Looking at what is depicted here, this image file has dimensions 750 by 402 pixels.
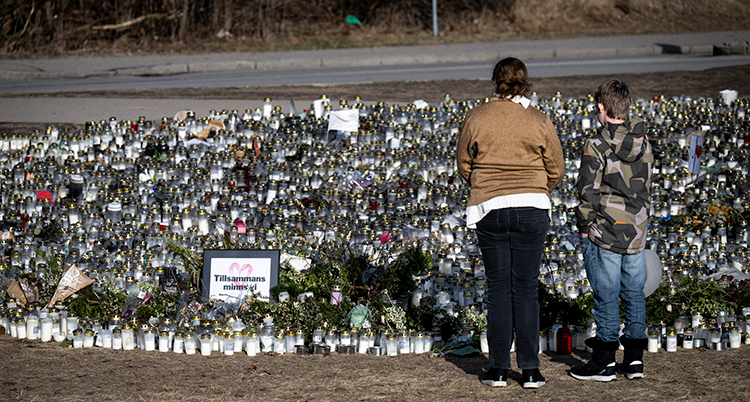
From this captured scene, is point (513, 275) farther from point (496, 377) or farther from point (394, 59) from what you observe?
point (394, 59)

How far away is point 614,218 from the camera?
14.2ft

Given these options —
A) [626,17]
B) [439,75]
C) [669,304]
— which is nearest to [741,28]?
[626,17]

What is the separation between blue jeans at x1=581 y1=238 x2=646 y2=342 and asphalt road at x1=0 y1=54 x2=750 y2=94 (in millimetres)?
11459

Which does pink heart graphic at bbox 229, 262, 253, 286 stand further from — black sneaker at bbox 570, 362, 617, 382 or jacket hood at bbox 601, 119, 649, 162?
jacket hood at bbox 601, 119, 649, 162

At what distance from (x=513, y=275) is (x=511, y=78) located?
3.34 feet

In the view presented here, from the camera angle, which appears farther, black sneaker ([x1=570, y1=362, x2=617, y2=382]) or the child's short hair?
black sneaker ([x1=570, y1=362, x2=617, y2=382])

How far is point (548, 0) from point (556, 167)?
21207 millimetres

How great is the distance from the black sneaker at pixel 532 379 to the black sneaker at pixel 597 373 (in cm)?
27

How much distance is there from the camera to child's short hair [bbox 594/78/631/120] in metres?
4.27

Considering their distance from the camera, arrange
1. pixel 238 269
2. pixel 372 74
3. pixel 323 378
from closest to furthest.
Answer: pixel 323 378 → pixel 238 269 → pixel 372 74

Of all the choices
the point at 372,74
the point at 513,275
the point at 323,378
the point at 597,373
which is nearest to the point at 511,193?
the point at 513,275

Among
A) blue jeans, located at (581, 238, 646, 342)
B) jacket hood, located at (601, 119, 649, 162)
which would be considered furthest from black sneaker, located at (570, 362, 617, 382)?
jacket hood, located at (601, 119, 649, 162)

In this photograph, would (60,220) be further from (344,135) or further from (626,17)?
(626,17)

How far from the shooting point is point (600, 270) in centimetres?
440
